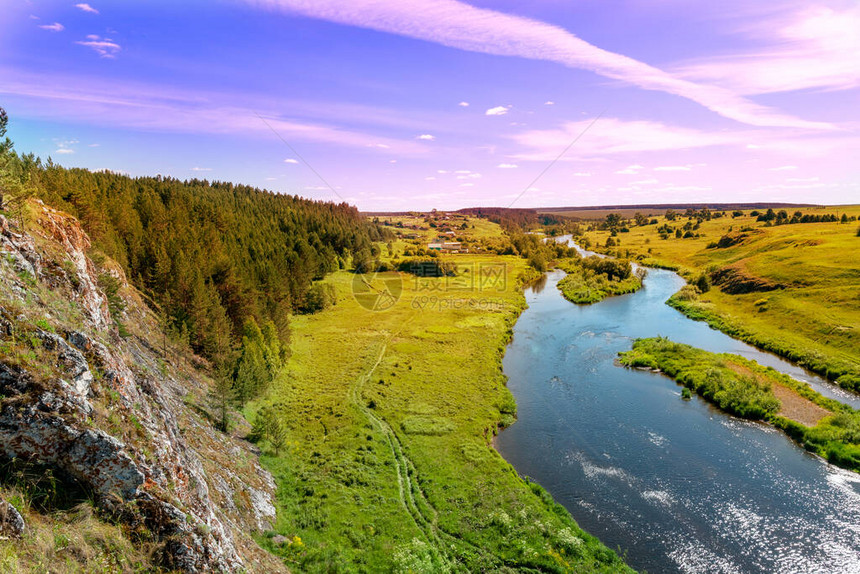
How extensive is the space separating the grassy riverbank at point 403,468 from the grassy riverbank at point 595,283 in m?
37.8

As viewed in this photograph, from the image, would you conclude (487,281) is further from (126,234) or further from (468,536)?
(468,536)

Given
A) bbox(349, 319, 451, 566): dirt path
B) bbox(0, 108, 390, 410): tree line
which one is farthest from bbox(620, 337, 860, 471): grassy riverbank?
bbox(0, 108, 390, 410): tree line


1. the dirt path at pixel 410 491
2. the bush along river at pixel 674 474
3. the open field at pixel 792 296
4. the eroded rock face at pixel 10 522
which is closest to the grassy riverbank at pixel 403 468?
the dirt path at pixel 410 491

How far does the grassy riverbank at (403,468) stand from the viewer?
22.5 meters

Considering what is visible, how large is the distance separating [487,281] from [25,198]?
9786 cm

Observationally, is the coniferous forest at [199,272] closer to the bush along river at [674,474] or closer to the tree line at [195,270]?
the tree line at [195,270]

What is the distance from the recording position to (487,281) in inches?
4363

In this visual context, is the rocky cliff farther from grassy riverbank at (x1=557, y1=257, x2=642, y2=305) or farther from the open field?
grassy riverbank at (x1=557, y1=257, x2=642, y2=305)

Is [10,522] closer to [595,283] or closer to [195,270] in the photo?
[195,270]

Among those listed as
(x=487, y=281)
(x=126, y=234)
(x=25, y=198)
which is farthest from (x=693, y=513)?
(x=487, y=281)

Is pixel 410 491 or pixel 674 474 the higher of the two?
pixel 410 491

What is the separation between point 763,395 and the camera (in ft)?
130

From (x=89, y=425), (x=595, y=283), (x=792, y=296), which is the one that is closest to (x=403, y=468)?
(x=89, y=425)

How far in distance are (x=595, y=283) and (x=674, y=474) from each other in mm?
73202
